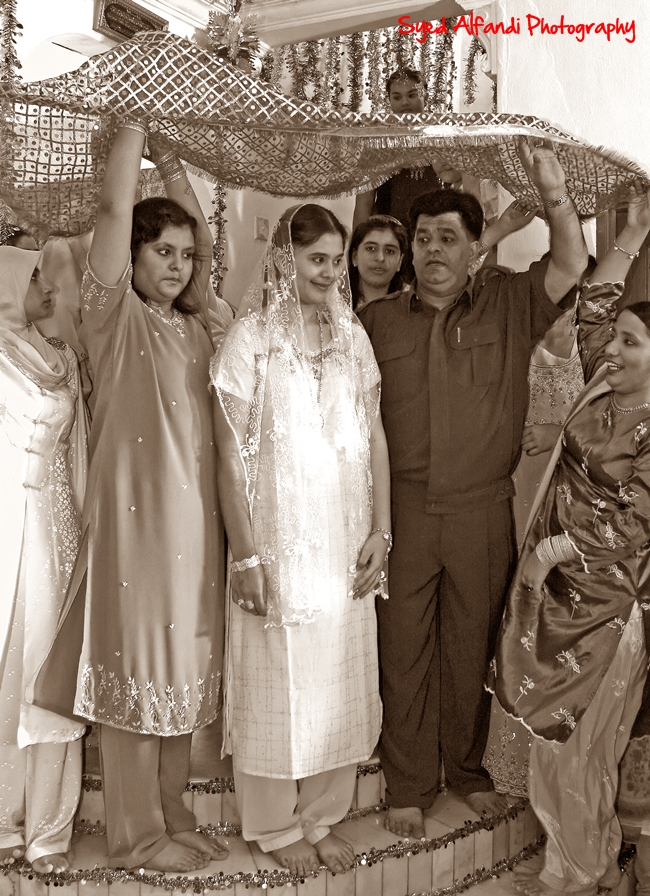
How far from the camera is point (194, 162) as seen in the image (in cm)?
260

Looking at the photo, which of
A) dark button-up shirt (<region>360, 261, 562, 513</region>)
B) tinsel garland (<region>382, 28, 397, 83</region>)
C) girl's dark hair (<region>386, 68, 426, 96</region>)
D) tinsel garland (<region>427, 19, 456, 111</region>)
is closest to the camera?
dark button-up shirt (<region>360, 261, 562, 513</region>)

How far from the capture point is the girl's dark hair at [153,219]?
7.89 feet

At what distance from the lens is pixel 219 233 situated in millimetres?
4039

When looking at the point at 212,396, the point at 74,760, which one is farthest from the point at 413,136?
the point at 74,760

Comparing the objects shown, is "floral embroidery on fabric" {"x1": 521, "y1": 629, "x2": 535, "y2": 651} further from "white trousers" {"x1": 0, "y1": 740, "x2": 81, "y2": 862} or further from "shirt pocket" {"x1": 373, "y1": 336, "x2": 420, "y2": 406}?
"white trousers" {"x1": 0, "y1": 740, "x2": 81, "y2": 862}

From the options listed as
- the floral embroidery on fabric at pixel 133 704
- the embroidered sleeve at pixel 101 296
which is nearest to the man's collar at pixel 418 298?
the embroidered sleeve at pixel 101 296

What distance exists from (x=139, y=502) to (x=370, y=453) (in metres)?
0.68

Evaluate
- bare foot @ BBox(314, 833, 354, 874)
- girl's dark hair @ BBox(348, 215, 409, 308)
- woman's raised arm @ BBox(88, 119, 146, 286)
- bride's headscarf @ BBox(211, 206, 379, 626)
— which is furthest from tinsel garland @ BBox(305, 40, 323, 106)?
bare foot @ BBox(314, 833, 354, 874)

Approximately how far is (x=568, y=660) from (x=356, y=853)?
0.80 meters

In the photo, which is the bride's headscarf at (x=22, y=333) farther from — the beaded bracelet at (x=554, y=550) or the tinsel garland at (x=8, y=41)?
the beaded bracelet at (x=554, y=550)

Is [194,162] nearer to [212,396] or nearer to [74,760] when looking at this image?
[212,396]

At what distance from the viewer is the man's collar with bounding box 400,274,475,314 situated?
2738 mm

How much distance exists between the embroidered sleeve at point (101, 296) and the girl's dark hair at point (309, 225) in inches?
17.8

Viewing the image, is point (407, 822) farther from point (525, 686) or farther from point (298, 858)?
point (525, 686)
